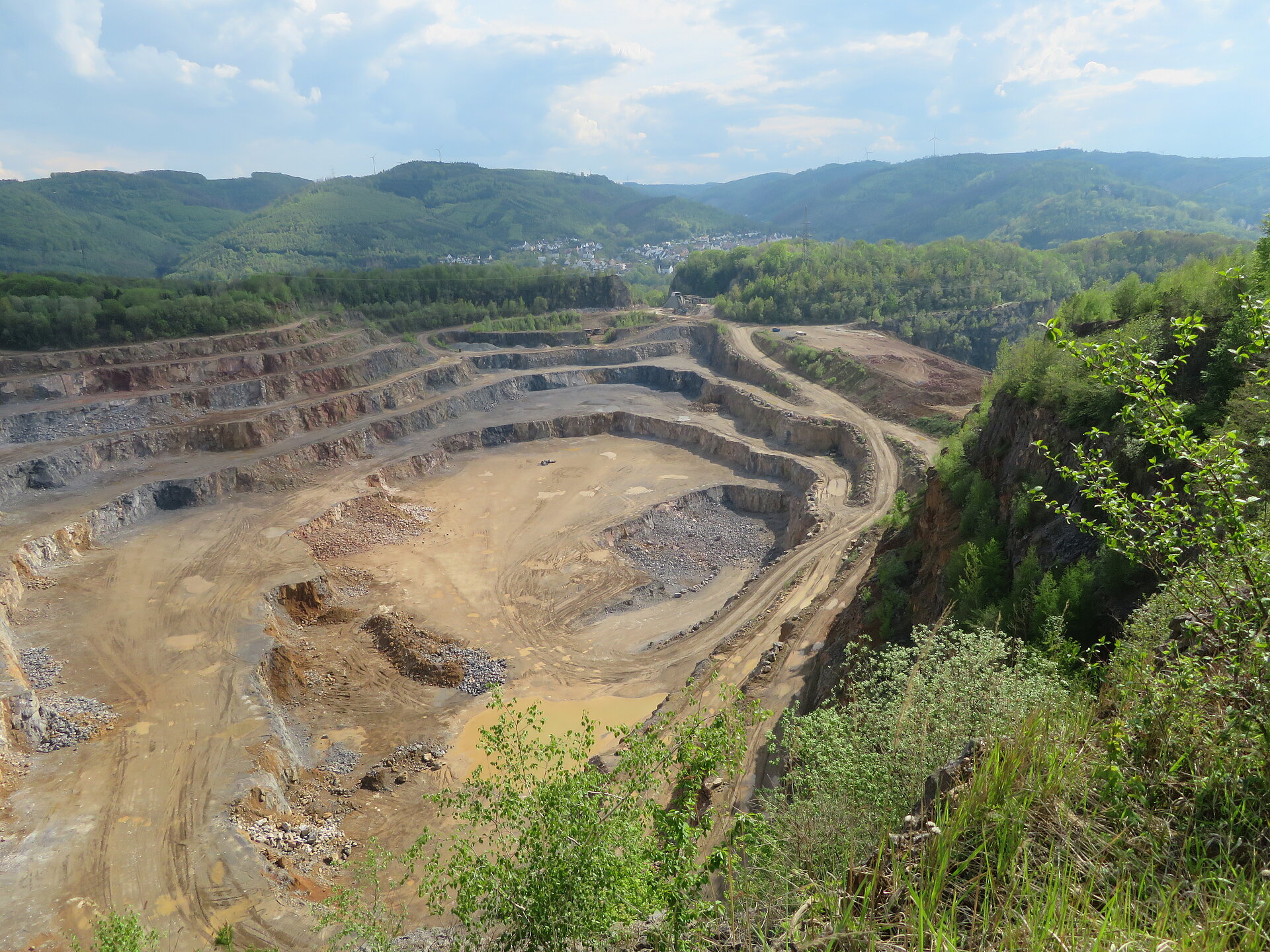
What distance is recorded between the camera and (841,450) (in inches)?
1927

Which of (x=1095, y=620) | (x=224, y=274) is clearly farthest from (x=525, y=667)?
(x=224, y=274)

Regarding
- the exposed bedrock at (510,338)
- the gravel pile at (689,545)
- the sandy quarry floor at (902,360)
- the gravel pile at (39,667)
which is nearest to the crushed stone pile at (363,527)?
the gravel pile at (39,667)

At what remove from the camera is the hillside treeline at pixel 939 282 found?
7925 centimetres

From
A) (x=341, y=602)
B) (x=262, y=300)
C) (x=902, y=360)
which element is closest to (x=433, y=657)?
(x=341, y=602)

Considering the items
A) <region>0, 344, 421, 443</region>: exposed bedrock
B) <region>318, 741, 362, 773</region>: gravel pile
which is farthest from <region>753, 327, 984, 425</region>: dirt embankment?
<region>318, 741, 362, 773</region>: gravel pile

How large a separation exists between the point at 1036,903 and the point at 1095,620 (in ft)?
33.6

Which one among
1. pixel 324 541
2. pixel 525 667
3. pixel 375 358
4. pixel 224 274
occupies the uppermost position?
pixel 224 274

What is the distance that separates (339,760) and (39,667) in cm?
1189

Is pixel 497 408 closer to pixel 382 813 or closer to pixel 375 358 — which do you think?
pixel 375 358

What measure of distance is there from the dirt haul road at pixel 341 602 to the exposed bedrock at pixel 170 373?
2.20 m

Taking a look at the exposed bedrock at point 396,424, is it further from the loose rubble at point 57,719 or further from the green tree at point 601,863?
the green tree at point 601,863

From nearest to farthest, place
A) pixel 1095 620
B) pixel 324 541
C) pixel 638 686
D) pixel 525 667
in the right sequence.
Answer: pixel 1095 620, pixel 638 686, pixel 525 667, pixel 324 541

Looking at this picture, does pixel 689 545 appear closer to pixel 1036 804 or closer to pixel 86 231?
pixel 1036 804

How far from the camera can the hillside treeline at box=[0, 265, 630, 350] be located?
5406 centimetres
